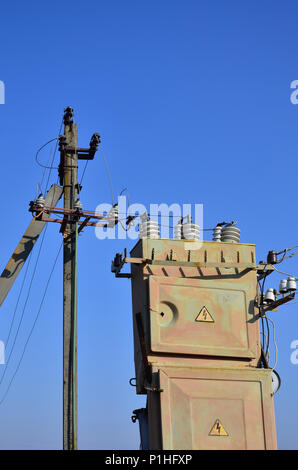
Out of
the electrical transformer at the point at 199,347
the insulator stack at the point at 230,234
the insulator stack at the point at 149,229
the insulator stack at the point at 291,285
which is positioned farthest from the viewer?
the insulator stack at the point at 230,234

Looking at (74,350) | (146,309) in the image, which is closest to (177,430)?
(146,309)

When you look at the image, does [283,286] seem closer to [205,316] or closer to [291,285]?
[291,285]

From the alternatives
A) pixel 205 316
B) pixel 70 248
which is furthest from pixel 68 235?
pixel 205 316

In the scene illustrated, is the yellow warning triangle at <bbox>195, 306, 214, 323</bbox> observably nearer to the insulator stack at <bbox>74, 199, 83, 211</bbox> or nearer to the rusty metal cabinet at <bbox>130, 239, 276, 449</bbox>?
the rusty metal cabinet at <bbox>130, 239, 276, 449</bbox>

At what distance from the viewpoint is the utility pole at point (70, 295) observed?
17.9m

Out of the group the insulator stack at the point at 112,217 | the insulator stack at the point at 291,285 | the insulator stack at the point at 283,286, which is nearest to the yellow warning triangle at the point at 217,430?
the insulator stack at the point at 283,286

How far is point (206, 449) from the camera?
15.6m

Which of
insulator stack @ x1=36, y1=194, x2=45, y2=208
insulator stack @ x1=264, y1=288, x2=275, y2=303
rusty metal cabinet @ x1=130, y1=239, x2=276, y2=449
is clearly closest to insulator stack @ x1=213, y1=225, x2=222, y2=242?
rusty metal cabinet @ x1=130, y1=239, x2=276, y2=449

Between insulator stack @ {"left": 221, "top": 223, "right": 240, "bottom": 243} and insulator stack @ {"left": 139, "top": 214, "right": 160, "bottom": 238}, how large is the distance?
61.5 inches

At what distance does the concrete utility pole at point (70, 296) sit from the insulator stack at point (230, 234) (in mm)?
3807

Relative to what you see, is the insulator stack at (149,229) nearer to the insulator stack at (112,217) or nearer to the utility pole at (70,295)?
the insulator stack at (112,217)

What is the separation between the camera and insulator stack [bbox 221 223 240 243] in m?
17.9
